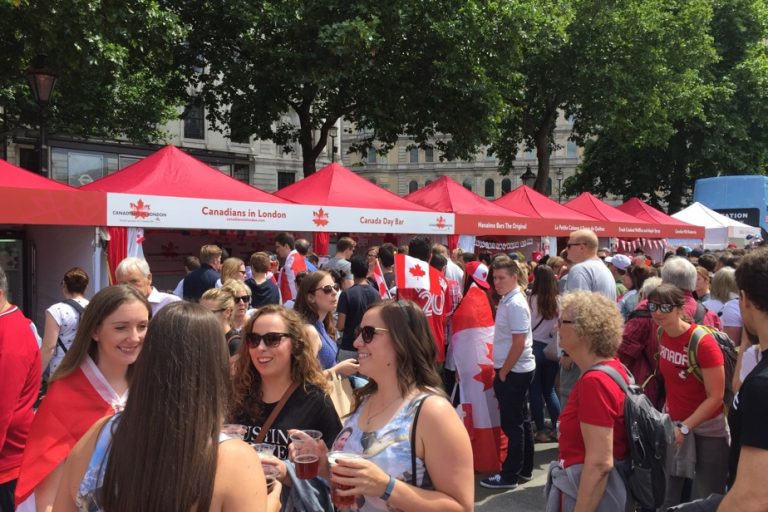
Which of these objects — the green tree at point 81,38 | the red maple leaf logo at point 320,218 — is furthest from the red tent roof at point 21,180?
the red maple leaf logo at point 320,218

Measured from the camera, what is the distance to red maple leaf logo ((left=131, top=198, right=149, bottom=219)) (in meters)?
8.75

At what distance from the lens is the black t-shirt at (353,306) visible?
20.4 ft

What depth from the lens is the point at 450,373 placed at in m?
7.28

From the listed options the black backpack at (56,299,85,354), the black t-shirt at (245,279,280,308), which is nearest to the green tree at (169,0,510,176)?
the black t-shirt at (245,279,280,308)

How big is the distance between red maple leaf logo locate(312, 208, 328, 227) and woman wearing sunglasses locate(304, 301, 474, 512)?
8559mm

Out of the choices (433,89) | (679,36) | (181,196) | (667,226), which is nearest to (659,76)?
(679,36)

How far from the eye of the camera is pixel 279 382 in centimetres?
292

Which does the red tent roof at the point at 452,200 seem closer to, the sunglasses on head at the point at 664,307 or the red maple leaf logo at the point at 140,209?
the red maple leaf logo at the point at 140,209

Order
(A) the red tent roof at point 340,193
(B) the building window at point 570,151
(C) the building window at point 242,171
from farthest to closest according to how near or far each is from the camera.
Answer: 1. (B) the building window at point 570,151
2. (C) the building window at point 242,171
3. (A) the red tent roof at point 340,193

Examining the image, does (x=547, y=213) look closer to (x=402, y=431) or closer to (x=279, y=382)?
(x=279, y=382)

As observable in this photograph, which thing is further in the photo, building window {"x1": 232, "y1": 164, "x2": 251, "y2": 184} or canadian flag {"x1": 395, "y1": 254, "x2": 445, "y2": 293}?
building window {"x1": 232, "y1": 164, "x2": 251, "y2": 184}

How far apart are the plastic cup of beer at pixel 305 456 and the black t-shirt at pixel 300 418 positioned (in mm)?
470

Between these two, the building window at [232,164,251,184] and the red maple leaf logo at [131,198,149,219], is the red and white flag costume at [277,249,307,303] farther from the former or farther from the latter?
the building window at [232,164,251,184]

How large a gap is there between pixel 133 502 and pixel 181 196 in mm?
8143
